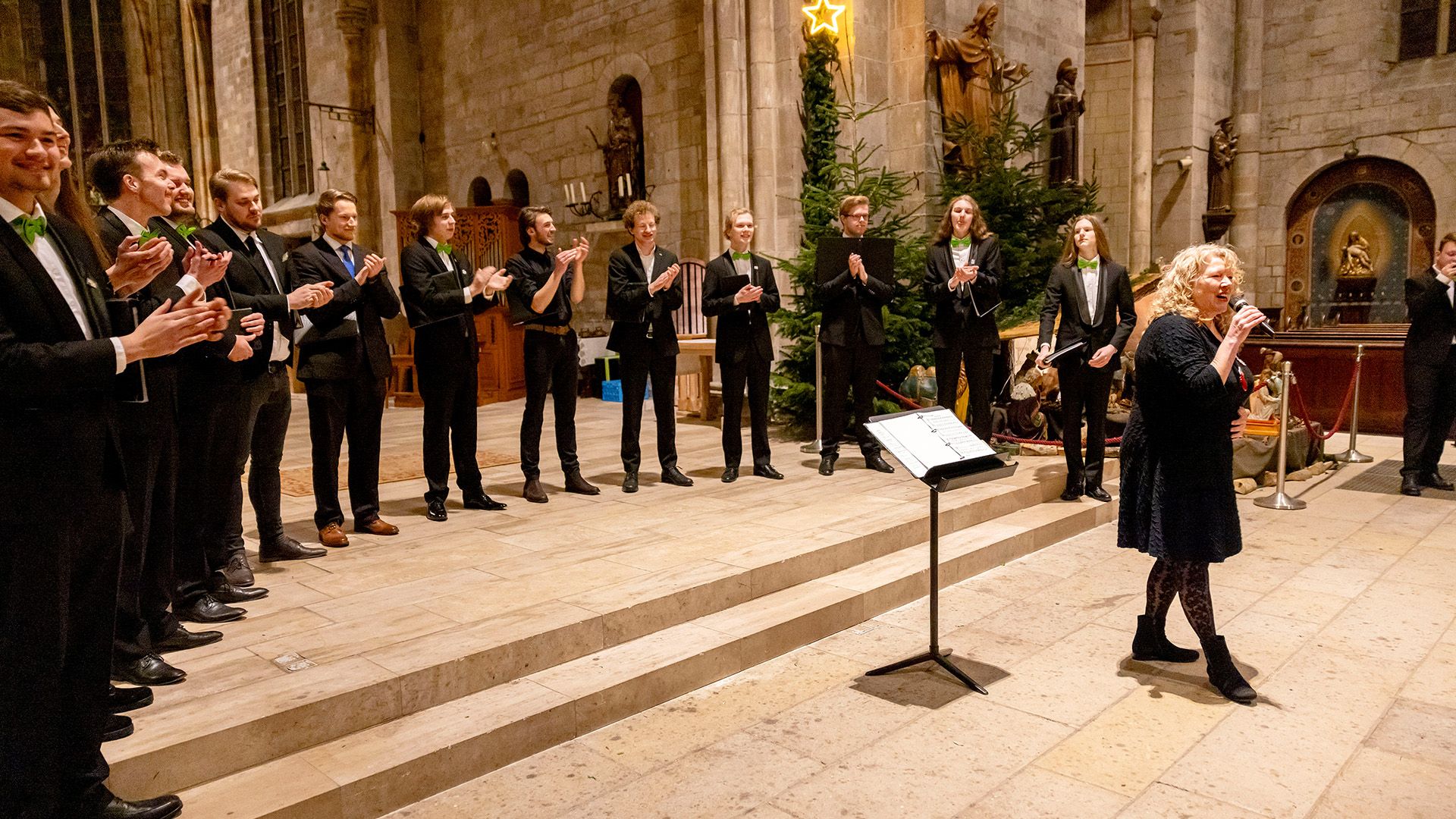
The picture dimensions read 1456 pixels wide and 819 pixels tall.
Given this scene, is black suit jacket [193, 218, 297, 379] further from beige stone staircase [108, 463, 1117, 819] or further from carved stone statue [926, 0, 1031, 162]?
carved stone statue [926, 0, 1031, 162]

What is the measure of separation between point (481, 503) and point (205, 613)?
1.94m

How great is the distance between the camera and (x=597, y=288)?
11945mm

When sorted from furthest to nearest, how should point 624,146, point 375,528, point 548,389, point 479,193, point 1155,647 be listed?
point 479,193 < point 624,146 < point 548,389 < point 375,528 < point 1155,647

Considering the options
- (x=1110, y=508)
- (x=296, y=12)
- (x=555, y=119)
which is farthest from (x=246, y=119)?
(x=1110, y=508)

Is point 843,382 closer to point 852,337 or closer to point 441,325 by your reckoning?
point 852,337

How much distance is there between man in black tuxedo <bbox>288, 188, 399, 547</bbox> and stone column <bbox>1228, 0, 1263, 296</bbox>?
14401 millimetres

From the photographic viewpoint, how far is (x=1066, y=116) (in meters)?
10.9

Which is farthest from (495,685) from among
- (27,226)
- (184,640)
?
(27,226)

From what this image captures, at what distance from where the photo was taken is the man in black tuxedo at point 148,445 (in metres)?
2.79

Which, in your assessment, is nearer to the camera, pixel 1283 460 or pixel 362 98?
pixel 1283 460

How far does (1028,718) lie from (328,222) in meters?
3.69

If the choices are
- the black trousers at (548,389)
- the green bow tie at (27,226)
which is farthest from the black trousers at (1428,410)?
the green bow tie at (27,226)

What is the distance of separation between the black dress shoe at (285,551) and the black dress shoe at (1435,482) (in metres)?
Answer: 6.98

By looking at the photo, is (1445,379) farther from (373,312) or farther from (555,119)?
(555,119)
